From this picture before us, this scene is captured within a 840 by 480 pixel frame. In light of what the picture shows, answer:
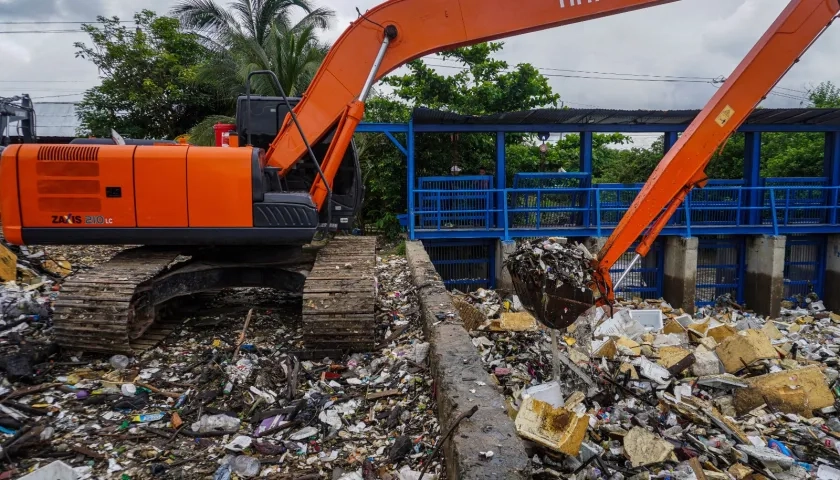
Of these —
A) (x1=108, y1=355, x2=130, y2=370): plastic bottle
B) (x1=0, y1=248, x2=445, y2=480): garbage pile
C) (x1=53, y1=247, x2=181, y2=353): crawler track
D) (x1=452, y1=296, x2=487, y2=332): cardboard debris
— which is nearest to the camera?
(x1=0, y1=248, x2=445, y2=480): garbage pile

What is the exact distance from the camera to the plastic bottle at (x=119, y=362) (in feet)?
13.7

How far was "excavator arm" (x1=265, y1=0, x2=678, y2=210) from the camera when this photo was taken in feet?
16.5

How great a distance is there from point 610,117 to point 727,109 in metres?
6.22

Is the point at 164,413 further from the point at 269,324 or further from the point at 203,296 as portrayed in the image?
the point at 203,296

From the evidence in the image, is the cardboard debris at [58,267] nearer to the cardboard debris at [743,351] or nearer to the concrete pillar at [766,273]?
the cardboard debris at [743,351]

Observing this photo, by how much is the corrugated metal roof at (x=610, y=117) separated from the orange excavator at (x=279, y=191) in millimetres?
5041

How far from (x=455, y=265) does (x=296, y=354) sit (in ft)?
24.3

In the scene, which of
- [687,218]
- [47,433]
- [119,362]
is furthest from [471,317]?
[687,218]

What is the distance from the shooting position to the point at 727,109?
499cm

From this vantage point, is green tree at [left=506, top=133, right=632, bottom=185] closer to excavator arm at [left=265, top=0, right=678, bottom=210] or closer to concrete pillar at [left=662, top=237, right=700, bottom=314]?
concrete pillar at [left=662, top=237, right=700, bottom=314]

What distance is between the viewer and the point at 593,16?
504cm

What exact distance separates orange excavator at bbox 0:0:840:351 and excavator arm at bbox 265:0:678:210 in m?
0.01

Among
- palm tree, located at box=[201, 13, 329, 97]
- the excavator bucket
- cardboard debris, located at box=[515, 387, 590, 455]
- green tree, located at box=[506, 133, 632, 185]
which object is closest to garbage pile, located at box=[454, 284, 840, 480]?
cardboard debris, located at box=[515, 387, 590, 455]

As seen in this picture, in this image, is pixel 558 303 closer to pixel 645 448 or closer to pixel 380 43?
pixel 645 448
